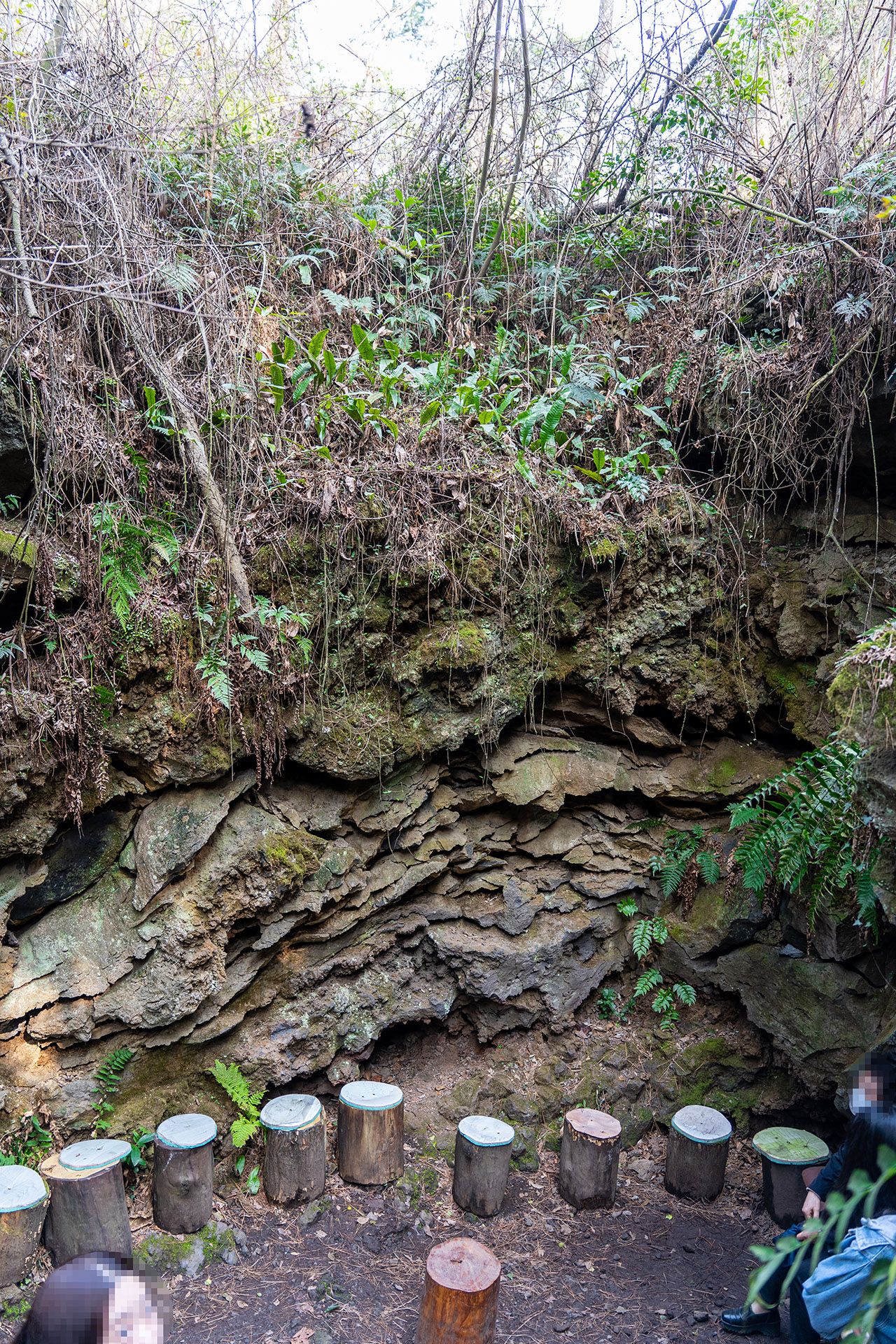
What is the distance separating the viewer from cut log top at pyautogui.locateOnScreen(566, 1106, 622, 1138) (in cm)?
421

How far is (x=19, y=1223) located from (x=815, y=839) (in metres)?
4.25

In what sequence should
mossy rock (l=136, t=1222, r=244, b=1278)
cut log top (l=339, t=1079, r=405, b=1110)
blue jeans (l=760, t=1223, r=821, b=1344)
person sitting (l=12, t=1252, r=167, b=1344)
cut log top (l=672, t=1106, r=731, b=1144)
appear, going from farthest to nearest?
cut log top (l=672, t=1106, r=731, b=1144)
cut log top (l=339, t=1079, r=405, b=1110)
mossy rock (l=136, t=1222, r=244, b=1278)
blue jeans (l=760, t=1223, r=821, b=1344)
person sitting (l=12, t=1252, r=167, b=1344)

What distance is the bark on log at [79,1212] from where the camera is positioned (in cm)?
343

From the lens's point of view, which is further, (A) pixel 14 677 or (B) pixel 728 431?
(B) pixel 728 431

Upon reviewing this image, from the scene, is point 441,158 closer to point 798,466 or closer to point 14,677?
point 798,466

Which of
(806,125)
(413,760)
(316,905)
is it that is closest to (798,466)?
(806,125)

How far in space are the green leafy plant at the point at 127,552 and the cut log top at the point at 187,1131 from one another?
2.56m

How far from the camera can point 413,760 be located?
484cm

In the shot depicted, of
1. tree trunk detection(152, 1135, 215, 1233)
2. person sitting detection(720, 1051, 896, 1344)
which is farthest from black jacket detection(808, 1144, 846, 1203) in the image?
tree trunk detection(152, 1135, 215, 1233)

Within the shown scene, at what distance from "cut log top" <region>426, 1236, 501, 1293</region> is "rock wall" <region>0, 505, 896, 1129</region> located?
1.37m

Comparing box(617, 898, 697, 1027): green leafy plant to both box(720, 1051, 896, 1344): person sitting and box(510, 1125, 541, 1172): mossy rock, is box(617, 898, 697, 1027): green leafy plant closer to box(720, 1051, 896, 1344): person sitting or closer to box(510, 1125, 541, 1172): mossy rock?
box(510, 1125, 541, 1172): mossy rock

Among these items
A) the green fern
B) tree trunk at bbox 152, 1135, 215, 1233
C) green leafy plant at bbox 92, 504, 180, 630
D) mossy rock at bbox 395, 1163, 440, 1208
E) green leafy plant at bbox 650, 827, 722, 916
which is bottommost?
mossy rock at bbox 395, 1163, 440, 1208

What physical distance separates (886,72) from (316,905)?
253 inches

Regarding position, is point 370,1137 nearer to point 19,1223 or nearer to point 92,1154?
point 92,1154
